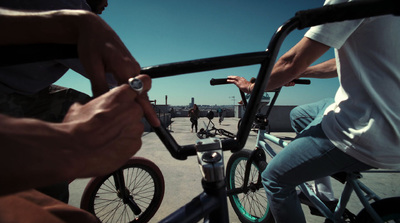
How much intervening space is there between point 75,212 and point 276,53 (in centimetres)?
94

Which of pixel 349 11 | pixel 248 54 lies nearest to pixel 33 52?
pixel 248 54

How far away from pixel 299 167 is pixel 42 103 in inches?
81.2

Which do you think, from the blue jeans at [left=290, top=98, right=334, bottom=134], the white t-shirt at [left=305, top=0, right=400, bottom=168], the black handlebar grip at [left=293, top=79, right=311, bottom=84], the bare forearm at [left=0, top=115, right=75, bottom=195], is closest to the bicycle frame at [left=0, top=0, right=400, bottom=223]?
the bare forearm at [left=0, top=115, right=75, bottom=195]

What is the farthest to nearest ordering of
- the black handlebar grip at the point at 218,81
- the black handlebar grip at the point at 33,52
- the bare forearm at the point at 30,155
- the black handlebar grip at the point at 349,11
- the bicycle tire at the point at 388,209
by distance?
the black handlebar grip at the point at 218,81
the bicycle tire at the point at 388,209
the black handlebar grip at the point at 349,11
the black handlebar grip at the point at 33,52
the bare forearm at the point at 30,155

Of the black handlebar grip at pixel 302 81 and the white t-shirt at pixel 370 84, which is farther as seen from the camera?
the black handlebar grip at pixel 302 81

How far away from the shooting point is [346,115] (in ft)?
3.48

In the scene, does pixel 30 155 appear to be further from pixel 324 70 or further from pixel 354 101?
pixel 324 70

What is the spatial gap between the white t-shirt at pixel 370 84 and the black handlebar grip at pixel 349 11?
0.39 metres

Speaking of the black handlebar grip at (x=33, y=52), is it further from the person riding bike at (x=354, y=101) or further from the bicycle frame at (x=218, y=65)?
the person riding bike at (x=354, y=101)

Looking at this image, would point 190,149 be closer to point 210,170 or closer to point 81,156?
point 210,170

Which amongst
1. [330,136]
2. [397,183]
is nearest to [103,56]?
[330,136]

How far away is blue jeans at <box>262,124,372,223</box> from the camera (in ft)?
3.64

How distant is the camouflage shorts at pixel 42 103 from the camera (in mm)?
1122

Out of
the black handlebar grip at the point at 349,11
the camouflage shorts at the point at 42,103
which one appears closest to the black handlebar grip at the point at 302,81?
the black handlebar grip at the point at 349,11
